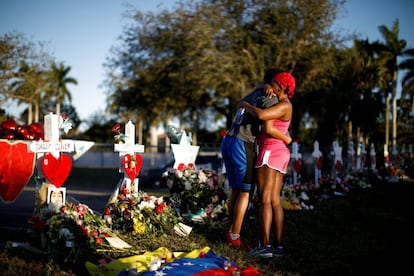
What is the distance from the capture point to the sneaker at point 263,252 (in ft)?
15.2

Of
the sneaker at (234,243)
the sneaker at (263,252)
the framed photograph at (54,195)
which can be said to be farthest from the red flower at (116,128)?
the sneaker at (263,252)

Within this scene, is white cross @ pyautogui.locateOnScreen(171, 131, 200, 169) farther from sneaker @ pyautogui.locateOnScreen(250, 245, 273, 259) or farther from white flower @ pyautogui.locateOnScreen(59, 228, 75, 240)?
white flower @ pyautogui.locateOnScreen(59, 228, 75, 240)

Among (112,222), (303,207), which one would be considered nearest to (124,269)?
(112,222)

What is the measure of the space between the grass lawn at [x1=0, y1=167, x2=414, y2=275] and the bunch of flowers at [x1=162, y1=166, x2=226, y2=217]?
22.3 inches

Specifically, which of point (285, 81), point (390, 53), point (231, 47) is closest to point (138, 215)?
point (285, 81)

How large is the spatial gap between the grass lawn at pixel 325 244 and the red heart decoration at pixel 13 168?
1.39 m

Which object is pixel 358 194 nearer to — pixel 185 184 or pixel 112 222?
pixel 185 184

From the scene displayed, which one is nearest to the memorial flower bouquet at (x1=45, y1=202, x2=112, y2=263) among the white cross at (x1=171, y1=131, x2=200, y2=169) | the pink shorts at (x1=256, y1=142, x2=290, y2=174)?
the pink shorts at (x1=256, y1=142, x2=290, y2=174)

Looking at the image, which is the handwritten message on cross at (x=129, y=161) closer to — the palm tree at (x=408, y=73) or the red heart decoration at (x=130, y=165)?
the red heart decoration at (x=130, y=165)

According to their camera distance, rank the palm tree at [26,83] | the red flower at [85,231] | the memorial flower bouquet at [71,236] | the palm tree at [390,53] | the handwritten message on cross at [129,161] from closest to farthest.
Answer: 1. the memorial flower bouquet at [71,236]
2. the red flower at [85,231]
3. the handwritten message on cross at [129,161]
4. the palm tree at [26,83]
5. the palm tree at [390,53]

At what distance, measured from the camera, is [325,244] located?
555cm

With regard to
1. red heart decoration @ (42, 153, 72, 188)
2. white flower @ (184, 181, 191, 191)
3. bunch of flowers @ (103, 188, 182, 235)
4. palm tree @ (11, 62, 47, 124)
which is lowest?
bunch of flowers @ (103, 188, 182, 235)

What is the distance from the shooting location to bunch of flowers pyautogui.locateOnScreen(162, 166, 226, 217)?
22.2ft

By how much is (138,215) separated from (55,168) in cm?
106
